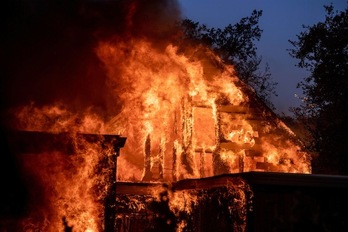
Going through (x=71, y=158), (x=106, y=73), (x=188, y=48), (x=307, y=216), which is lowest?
(x=307, y=216)

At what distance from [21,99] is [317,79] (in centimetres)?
Answer: 1234

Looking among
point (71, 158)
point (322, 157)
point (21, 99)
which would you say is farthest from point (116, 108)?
point (322, 157)

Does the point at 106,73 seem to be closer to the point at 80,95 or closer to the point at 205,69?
the point at 80,95

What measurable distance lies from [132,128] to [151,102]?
116 centimetres

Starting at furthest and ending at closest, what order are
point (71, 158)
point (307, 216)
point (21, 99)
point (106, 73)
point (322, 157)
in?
point (322, 157) → point (106, 73) → point (21, 99) → point (71, 158) → point (307, 216)

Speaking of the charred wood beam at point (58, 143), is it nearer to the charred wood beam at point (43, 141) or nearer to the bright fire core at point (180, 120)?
the charred wood beam at point (43, 141)

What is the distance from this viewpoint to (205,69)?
1515cm

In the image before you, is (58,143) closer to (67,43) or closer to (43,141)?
(43,141)

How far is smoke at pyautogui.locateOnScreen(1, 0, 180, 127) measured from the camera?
45.2 feet

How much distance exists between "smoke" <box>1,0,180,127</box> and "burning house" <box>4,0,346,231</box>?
0.05 m

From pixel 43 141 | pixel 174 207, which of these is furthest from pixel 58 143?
pixel 174 207

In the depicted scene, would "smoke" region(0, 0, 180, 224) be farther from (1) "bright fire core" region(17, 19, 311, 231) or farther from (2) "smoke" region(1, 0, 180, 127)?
(1) "bright fire core" region(17, 19, 311, 231)

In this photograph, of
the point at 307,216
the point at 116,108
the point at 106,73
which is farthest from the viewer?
the point at 106,73

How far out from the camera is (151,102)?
45.8 ft
